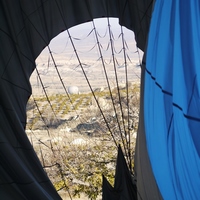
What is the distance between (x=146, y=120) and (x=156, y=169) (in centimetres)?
16

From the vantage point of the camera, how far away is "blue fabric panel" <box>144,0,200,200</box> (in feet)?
3.20

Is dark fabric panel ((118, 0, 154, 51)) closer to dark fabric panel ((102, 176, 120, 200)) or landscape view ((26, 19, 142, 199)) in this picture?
landscape view ((26, 19, 142, 199))

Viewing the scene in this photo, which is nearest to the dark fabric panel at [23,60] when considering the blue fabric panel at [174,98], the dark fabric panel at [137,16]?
the dark fabric panel at [137,16]

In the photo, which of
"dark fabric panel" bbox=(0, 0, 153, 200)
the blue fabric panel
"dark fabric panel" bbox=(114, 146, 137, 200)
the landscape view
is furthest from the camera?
the landscape view

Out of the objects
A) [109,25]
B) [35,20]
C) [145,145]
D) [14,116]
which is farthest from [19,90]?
[145,145]

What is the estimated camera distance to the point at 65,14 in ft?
6.50

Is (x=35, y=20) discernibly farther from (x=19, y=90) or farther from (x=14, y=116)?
(x=14, y=116)

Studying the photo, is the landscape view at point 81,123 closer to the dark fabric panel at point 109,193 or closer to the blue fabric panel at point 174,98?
the dark fabric panel at point 109,193

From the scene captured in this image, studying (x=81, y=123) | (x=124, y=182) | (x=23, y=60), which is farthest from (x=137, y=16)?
(x=81, y=123)

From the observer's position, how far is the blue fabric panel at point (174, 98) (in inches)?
38.4

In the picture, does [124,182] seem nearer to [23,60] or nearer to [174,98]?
[23,60]

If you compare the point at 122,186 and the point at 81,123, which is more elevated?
the point at 81,123

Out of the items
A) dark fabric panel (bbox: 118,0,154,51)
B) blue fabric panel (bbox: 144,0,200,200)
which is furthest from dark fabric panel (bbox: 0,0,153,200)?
blue fabric panel (bbox: 144,0,200,200)

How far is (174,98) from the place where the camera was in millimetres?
1002
